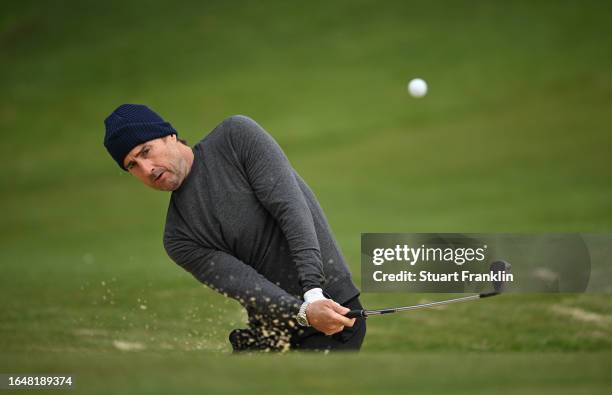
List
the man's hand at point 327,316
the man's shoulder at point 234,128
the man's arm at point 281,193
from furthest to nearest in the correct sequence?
the man's shoulder at point 234,128 → the man's arm at point 281,193 → the man's hand at point 327,316

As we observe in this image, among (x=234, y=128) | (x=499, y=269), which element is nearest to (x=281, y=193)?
(x=234, y=128)

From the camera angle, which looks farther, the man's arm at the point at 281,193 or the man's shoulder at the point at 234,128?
the man's shoulder at the point at 234,128

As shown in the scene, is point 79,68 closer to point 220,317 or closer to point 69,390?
point 220,317

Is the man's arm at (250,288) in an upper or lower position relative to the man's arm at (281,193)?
lower

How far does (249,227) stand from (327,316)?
554 millimetres

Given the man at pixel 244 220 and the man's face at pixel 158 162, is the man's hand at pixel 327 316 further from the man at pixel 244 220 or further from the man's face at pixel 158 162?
the man's face at pixel 158 162

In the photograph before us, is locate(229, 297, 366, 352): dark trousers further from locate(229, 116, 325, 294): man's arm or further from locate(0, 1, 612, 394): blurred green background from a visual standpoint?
locate(229, 116, 325, 294): man's arm

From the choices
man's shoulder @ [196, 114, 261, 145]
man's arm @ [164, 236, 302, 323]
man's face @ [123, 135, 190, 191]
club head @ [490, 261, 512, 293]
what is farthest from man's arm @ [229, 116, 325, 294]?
club head @ [490, 261, 512, 293]

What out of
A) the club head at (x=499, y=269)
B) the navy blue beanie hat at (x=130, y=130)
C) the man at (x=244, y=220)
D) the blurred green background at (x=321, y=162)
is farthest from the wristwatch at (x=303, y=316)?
the club head at (x=499, y=269)

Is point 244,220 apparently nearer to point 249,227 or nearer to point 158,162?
point 249,227

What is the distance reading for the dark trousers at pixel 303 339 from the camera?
428 centimetres

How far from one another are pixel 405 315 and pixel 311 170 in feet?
51.4

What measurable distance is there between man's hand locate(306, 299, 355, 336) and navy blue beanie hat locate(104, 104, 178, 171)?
988mm

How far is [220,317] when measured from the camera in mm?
8469
